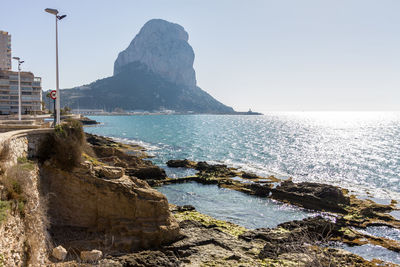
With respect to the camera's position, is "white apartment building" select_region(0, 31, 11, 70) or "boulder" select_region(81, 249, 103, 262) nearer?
"boulder" select_region(81, 249, 103, 262)

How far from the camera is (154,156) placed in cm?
6450

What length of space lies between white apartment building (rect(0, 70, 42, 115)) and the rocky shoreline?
45.4m

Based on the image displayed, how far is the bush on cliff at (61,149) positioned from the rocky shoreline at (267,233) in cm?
143

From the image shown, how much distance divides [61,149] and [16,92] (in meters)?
72.2

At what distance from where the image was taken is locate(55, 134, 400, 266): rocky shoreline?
17.6m

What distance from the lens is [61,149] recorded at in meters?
18.6

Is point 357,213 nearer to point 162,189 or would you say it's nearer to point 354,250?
point 354,250

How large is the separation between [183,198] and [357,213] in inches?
749

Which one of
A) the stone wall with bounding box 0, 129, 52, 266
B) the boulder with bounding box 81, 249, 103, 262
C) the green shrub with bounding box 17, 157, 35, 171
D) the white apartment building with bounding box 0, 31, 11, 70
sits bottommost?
the boulder with bounding box 81, 249, 103, 262

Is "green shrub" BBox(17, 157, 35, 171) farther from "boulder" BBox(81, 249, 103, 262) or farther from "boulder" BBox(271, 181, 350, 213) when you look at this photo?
"boulder" BBox(271, 181, 350, 213)

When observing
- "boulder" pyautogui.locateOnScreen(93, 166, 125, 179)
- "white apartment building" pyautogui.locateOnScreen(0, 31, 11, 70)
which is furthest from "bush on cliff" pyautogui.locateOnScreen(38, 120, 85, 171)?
"white apartment building" pyautogui.locateOnScreen(0, 31, 11, 70)

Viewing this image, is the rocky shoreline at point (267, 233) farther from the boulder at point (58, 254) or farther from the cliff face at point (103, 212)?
the boulder at point (58, 254)

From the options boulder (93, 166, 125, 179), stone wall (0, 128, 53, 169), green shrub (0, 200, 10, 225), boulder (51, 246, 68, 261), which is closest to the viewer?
green shrub (0, 200, 10, 225)

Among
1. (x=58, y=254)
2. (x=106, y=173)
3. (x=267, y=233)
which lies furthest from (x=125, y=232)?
(x=267, y=233)
